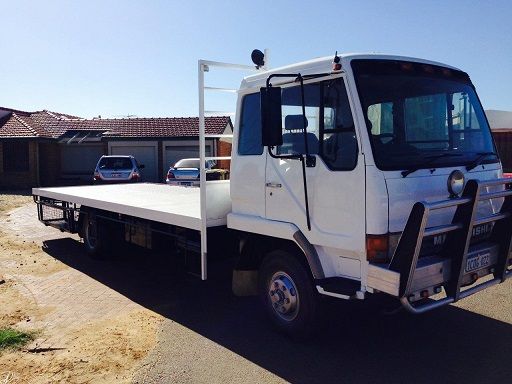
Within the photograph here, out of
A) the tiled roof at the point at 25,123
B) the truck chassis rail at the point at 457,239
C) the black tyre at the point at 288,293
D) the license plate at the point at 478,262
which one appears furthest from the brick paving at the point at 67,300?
the tiled roof at the point at 25,123

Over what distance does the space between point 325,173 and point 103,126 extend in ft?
86.6

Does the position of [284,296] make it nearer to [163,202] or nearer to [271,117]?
[271,117]

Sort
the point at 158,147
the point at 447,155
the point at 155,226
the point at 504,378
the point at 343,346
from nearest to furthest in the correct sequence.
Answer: the point at 504,378, the point at 447,155, the point at 343,346, the point at 155,226, the point at 158,147

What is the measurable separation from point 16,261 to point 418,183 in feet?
24.5

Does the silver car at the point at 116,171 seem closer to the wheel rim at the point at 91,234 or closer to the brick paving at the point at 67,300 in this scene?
the wheel rim at the point at 91,234

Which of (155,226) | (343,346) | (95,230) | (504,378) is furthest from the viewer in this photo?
(95,230)

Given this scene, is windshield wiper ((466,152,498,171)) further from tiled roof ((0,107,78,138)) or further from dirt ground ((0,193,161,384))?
tiled roof ((0,107,78,138))

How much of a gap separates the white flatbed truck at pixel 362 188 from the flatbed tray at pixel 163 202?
15 centimetres

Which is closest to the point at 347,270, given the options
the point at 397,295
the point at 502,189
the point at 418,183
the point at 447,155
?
the point at 397,295

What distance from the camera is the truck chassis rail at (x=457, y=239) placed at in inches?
133

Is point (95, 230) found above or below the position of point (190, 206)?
below

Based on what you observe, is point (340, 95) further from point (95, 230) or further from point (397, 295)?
point (95, 230)

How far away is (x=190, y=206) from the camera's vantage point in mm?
6492

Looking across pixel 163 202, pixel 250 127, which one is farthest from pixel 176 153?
pixel 250 127
